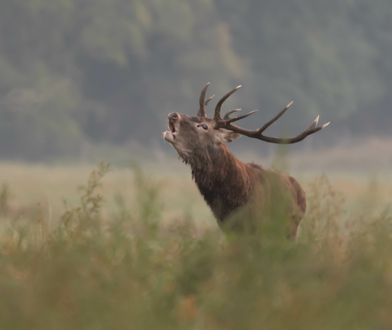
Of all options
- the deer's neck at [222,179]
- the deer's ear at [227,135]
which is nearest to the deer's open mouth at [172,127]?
the deer's neck at [222,179]

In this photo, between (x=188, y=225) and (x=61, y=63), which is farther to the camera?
(x=61, y=63)

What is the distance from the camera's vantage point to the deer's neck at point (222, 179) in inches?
402

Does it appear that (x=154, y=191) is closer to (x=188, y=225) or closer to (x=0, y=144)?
(x=188, y=225)

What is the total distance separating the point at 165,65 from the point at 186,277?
59318 millimetres

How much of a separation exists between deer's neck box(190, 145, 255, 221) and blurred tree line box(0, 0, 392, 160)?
164 feet

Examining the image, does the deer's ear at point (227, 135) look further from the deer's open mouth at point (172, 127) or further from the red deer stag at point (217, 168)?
the deer's open mouth at point (172, 127)

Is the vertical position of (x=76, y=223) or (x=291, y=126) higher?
(x=291, y=126)

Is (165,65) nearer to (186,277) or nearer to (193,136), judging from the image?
(193,136)

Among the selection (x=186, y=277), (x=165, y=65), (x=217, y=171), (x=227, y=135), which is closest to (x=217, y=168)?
(x=217, y=171)

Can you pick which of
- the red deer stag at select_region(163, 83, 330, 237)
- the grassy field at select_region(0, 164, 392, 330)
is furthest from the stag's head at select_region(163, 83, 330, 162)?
the grassy field at select_region(0, 164, 392, 330)

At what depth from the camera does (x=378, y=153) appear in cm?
7044

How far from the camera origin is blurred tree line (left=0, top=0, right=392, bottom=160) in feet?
203

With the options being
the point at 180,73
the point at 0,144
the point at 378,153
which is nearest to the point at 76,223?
the point at 0,144

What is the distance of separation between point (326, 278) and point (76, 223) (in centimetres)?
252
